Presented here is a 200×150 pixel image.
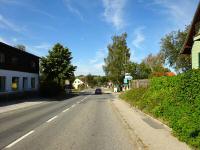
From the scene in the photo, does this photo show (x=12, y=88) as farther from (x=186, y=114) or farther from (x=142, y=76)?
(x=142, y=76)

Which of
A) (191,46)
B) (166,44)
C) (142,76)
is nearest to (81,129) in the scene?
(191,46)

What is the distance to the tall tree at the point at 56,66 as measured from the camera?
6900cm

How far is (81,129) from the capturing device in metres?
14.0

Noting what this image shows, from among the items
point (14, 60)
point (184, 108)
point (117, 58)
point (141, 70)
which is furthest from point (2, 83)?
point (141, 70)

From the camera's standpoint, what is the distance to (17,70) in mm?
47719

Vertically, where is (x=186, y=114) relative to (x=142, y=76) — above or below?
below

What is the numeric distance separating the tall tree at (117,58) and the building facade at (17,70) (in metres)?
30.5

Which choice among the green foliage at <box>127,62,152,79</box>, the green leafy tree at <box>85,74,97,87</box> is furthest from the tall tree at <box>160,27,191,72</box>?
the green leafy tree at <box>85,74,97,87</box>

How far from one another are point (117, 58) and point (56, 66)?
2169 centimetres

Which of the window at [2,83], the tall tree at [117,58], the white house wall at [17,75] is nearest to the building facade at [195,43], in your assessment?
the white house wall at [17,75]

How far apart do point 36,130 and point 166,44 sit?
126 feet

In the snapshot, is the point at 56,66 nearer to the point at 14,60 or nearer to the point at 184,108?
the point at 14,60

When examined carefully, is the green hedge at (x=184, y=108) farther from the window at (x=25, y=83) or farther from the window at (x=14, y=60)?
the window at (x=25, y=83)

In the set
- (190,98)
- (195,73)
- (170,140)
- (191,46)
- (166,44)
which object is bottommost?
(170,140)
